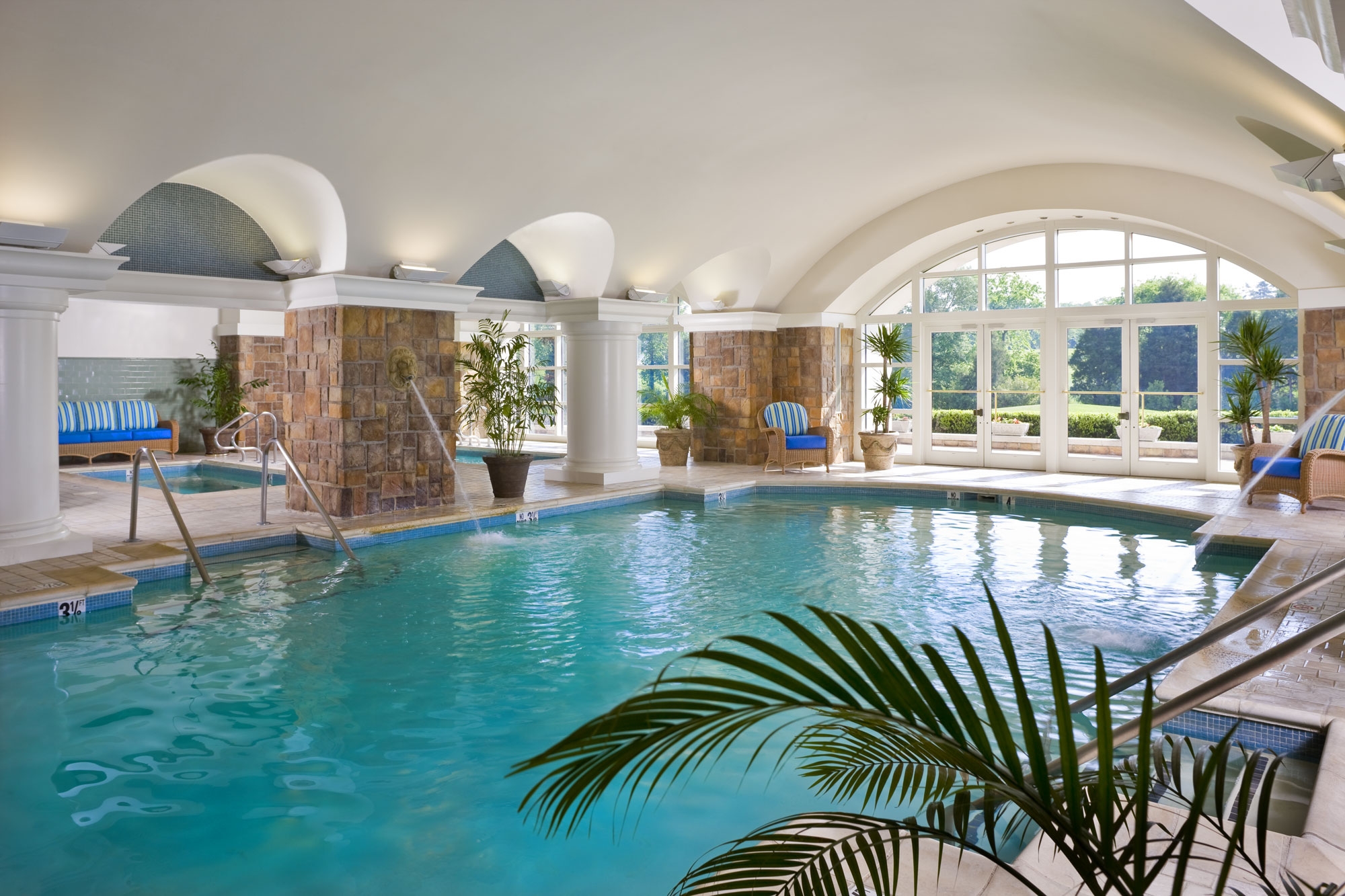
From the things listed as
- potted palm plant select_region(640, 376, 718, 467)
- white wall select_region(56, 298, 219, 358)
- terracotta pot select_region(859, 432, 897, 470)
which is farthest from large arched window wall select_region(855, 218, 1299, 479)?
white wall select_region(56, 298, 219, 358)

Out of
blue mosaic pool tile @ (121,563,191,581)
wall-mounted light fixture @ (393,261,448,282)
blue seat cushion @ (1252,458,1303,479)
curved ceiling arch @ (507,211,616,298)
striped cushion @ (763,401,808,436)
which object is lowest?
blue mosaic pool tile @ (121,563,191,581)

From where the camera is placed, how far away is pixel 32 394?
6.55 m

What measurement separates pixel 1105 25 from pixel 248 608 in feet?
21.0

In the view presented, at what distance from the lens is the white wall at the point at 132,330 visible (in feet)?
45.7

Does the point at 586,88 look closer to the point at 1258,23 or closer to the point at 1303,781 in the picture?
the point at 1258,23

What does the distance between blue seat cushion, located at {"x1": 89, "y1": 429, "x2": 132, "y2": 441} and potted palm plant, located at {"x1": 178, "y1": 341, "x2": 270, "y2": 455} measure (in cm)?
122

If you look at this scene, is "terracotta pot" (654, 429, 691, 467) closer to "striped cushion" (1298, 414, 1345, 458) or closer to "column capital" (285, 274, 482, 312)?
"column capital" (285, 274, 482, 312)

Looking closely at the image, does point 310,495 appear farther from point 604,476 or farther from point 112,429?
point 112,429

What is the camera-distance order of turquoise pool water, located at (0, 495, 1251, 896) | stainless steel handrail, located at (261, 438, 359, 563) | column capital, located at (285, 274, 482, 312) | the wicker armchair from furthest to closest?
Result: 1. the wicker armchair
2. column capital, located at (285, 274, 482, 312)
3. stainless steel handrail, located at (261, 438, 359, 563)
4. turquoise pool water, located at (0, 495, 1251, 896)

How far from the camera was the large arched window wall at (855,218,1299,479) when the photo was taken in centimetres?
1112

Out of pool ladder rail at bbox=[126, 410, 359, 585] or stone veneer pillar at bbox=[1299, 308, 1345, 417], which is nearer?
pool ladder rail at bbox=[126, 410, 359, 585]

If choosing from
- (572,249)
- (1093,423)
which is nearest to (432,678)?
(572,249)

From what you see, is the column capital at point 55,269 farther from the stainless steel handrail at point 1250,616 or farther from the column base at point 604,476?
the stainless steel handrail at point 1250,616

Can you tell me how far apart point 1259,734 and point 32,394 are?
23.8 feet
